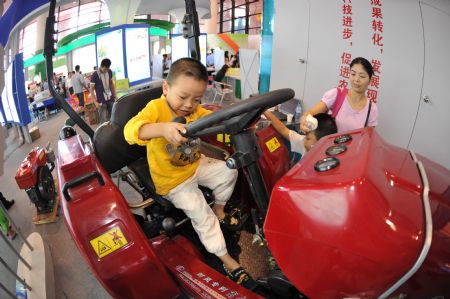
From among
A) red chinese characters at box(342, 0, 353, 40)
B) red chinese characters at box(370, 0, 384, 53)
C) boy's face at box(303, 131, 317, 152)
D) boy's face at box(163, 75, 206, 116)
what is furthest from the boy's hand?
red chinese characters at box(342, 0, 353, 40)

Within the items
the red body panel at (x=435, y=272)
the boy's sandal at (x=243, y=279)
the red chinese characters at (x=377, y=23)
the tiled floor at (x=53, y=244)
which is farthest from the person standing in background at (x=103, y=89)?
the red body panel at (x=435, y=272)

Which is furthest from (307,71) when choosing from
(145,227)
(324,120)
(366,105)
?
(145,227)

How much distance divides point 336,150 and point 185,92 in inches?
24.6

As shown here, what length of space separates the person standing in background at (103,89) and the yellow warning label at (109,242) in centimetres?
370

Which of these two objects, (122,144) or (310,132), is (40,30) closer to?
(122,144)

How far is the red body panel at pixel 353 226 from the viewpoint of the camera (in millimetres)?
598

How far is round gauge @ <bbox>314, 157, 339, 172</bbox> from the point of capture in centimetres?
73

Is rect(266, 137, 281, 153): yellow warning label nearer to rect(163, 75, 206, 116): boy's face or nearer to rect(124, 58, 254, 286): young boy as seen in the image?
rect(124, 58, 254, 286): young boy

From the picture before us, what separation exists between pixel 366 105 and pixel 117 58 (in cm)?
506

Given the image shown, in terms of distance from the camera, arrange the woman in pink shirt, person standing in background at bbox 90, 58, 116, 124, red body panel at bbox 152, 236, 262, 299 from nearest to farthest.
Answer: red body panel at bbox 152, 236, 262, 299
the woman in pink shirt
person standing in background at bbox 90, 58, 116, 124

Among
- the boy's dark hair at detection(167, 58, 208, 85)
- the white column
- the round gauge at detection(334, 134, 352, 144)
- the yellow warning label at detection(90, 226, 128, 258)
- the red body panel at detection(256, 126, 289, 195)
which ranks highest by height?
the white column

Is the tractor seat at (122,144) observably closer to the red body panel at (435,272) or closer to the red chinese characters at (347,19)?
the red body panel at (435,272)

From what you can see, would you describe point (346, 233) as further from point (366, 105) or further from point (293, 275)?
point (366, 105)

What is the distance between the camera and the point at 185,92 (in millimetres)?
1161
